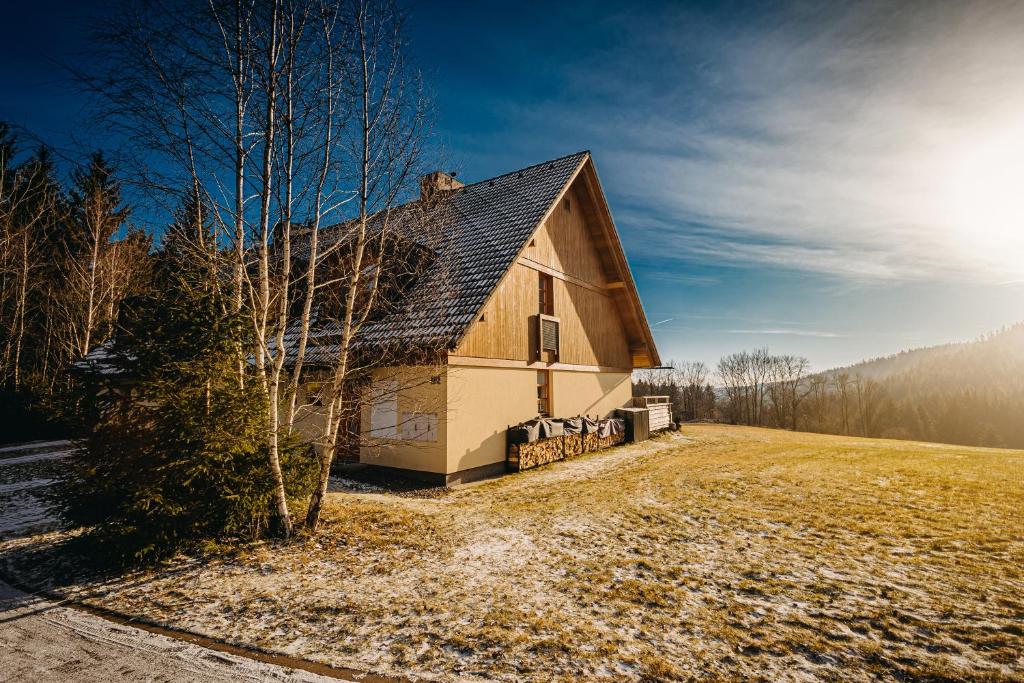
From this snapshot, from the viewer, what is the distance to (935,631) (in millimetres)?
4281

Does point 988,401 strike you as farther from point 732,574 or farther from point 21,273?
point 21,273

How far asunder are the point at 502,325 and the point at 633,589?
27.7 feet

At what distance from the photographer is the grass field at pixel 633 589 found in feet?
12.8

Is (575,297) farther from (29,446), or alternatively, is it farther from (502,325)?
(29,446)

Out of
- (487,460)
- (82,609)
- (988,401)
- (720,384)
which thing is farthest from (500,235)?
(988,401)

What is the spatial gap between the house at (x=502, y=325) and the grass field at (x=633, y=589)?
2.25m

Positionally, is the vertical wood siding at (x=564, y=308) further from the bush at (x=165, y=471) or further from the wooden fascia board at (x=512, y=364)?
the bush at (x=165, y=471)

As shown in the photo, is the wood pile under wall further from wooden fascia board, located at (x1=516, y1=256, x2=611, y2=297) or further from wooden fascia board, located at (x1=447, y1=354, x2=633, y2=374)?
wooden fascia board, located at (x1=516, y1=256, x2=611, y2=297)

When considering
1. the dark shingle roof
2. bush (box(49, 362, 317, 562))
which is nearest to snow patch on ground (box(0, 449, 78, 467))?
the dark shingle roof

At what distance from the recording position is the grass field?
12.8 feet

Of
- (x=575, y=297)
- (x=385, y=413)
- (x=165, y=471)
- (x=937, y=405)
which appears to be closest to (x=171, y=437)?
(x=165, y=471)

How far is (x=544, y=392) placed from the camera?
50.2ft

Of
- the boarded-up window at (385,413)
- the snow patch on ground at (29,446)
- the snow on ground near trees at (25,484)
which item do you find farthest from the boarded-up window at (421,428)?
the snow patch on ground at (29,446)

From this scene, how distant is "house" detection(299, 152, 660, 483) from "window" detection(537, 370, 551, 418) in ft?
0.11
